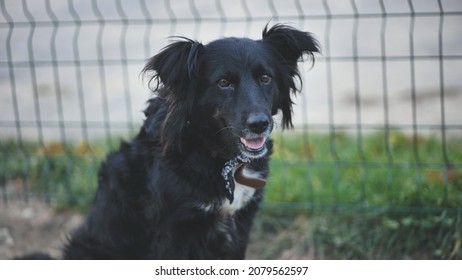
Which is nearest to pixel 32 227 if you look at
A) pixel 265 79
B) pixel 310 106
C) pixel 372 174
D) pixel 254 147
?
pixel 254 147

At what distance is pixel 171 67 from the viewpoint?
3248 millimetres

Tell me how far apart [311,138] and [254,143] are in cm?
241

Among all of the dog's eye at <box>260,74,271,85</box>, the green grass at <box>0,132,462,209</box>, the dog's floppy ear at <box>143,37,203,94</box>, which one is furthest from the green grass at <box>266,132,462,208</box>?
the dog's floppy ear at <box>143,37,203,94</box>

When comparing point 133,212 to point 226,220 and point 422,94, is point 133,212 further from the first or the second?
point 422,94

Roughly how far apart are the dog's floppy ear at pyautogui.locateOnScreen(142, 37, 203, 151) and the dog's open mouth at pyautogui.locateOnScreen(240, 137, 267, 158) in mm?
350

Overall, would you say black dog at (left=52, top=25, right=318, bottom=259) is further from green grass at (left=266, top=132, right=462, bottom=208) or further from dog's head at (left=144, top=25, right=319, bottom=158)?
green grass at (left=266, top=132, right=462, bottom=208)

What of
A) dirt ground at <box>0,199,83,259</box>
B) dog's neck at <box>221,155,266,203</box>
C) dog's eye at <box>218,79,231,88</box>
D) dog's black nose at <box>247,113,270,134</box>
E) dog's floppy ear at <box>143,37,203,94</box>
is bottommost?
dirt ground at <box>0,199,83,259</box>

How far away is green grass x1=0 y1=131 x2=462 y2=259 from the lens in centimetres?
427

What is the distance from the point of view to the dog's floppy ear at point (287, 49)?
11.5 ft

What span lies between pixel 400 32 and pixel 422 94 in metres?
1.02

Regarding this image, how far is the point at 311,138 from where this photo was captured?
562 centimetres

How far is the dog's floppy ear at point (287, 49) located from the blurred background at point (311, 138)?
97mm
